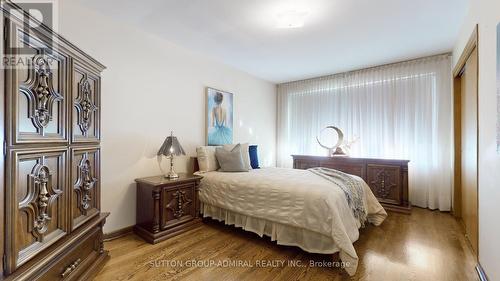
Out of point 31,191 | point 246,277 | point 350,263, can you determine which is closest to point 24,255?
point 31,191

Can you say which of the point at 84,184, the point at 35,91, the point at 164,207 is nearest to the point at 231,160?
the point at 164,207

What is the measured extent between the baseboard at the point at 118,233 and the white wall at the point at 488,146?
3.25 m

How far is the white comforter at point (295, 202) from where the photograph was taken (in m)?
1.94

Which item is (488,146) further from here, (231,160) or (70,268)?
(70,268)

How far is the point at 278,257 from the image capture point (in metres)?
2.14

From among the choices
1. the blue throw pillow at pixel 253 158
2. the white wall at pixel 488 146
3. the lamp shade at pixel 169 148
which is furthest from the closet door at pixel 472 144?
the lamp shade at pixel 169 148

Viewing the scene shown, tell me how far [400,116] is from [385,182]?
1.15 m

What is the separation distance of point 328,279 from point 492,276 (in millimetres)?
1083

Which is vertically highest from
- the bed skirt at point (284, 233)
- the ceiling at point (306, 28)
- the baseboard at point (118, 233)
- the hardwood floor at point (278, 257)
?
the ceiling at point (306, 28)

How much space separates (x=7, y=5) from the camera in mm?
1026

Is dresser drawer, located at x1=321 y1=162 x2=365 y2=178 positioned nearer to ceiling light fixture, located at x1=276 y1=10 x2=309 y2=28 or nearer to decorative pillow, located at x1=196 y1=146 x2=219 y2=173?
decorative pillow, located at x1=196 y1=146 x2=219 y2=173

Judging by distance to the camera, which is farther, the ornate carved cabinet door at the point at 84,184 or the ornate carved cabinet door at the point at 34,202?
the ornate carved cabinet door at the point at 84,184

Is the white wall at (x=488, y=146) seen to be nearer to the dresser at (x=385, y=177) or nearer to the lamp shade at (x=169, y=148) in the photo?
the dresser at (x=385, y=177)

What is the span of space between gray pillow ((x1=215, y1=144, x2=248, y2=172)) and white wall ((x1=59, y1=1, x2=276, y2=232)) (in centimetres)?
52
